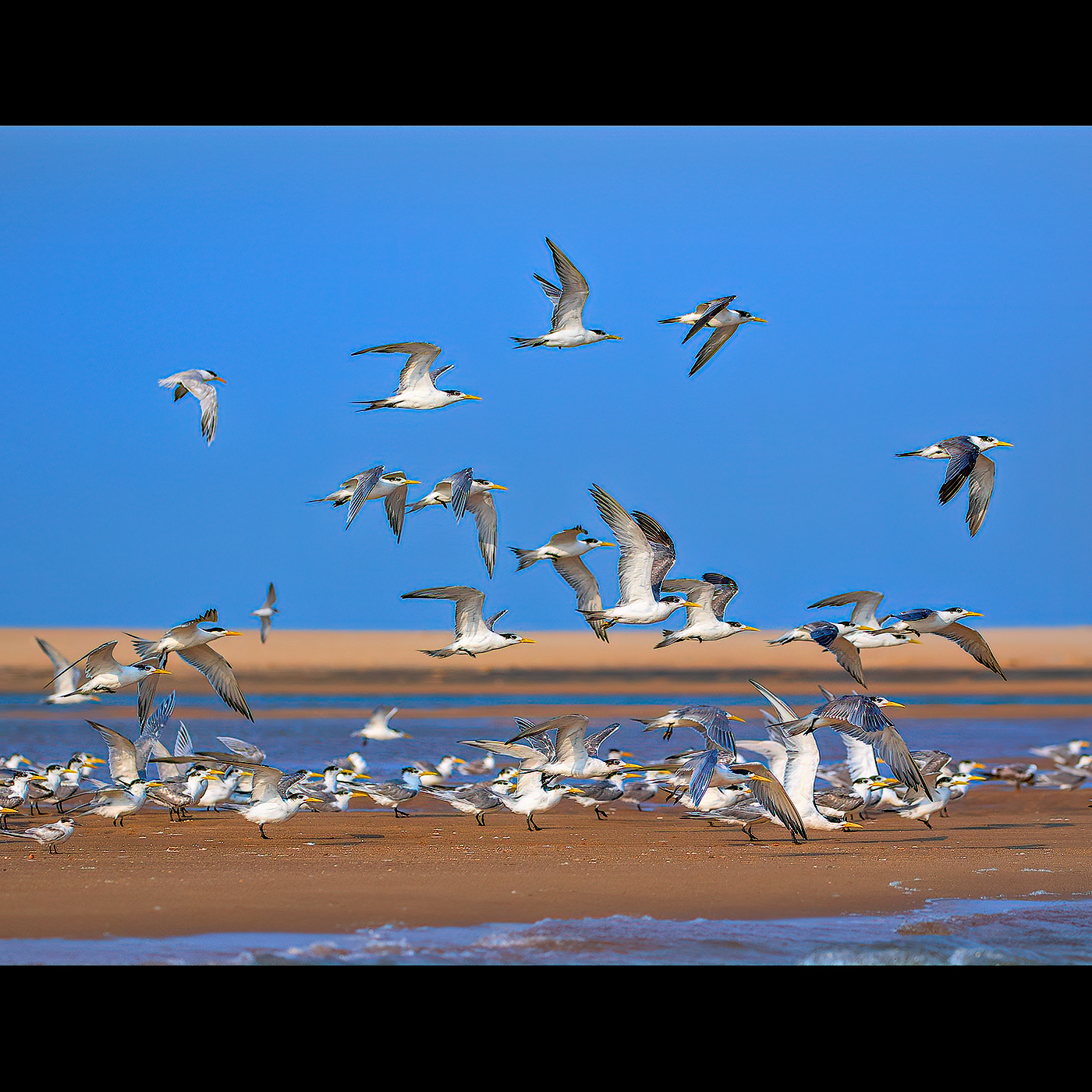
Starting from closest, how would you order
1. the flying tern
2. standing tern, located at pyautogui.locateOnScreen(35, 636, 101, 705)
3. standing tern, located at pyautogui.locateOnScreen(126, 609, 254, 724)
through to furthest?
1. standing tern, located at pyautogui.locateOnScreen(126, 609, 254, 724)
2. standing tern, located at pyautogui.locateOnScreen(35, 636, 101, 705)
3. the flying tern

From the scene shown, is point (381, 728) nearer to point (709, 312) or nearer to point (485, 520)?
point (485, 520)

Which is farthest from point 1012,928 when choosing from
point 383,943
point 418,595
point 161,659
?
point 161,659

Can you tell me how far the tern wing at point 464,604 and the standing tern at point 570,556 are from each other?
19.1 inches

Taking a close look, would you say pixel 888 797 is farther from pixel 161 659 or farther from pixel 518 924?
pixel 161 659

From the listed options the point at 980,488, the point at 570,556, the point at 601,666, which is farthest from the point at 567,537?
the point at 601,666

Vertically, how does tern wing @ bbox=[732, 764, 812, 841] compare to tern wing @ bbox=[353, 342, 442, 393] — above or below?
below

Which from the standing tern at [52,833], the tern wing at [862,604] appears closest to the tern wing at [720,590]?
the tern wing at [862,604]

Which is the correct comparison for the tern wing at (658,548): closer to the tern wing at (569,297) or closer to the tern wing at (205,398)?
the tern wing at (569,297)

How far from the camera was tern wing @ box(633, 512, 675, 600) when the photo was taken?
9.89 metres

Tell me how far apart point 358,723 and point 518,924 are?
11.5m

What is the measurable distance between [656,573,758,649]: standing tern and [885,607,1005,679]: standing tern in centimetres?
120

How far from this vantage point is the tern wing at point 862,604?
10.5m

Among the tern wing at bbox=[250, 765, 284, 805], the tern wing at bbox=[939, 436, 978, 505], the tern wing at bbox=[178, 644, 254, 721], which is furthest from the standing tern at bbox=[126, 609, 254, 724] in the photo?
the tern wing at bbox=[939, 436, 978, 505]

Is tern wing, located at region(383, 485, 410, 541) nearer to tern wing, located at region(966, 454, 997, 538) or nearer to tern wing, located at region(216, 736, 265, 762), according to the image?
tern wing, located at region(216, 736, 265, 762)
